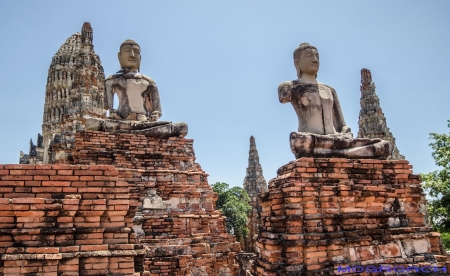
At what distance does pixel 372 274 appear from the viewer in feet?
16.3

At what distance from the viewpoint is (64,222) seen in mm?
4152

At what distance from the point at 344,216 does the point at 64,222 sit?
3533mm

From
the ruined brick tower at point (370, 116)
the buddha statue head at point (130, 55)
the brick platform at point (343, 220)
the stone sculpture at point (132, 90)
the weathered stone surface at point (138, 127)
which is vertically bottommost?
the brick platform at point (343, 220)

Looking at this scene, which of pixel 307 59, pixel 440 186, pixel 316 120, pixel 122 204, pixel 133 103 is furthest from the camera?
pixel 440 186

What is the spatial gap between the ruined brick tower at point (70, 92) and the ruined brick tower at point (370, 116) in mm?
23375

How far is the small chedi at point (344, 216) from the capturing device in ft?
16.1

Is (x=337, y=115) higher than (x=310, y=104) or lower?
lower

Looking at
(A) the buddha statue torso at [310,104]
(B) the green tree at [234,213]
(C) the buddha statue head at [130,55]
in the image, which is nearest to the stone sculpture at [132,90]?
(C) the buddha statue head at [130,55]

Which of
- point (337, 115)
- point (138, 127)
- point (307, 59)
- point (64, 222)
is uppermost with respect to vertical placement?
point (307, 59)

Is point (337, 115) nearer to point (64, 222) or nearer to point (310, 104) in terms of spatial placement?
point (310, 104)

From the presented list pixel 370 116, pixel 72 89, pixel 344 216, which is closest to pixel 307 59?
pixel 344 216

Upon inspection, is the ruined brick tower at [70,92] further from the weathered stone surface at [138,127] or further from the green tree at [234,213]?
the weathered stone surface at [138,127]

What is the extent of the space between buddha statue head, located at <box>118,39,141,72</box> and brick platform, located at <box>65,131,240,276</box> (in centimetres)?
228

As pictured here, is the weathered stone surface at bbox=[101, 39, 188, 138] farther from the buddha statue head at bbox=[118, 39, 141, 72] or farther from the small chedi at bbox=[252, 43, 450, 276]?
the small chedi at bbox=[252, 43, 450, 276]
